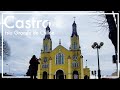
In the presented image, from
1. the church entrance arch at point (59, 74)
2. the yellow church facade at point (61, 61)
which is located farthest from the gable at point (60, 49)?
the church entrance arch at point (59, 74)

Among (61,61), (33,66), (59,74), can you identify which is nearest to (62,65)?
(61,61)

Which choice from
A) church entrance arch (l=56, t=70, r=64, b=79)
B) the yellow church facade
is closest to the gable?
the yellow church facade

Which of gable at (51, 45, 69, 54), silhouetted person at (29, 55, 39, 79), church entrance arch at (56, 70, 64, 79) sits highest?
gable at (51, 45, 69, 54)

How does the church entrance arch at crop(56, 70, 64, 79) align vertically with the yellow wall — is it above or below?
below

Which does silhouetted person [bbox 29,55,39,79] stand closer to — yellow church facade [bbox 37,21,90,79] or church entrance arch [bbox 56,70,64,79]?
yellow church facade [bbox 37,21,90,79]

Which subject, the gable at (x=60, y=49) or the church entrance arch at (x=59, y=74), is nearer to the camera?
the church entrance arch at (x=59, y=74)

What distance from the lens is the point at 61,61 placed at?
12.7 metres

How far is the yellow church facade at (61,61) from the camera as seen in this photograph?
12.5 m

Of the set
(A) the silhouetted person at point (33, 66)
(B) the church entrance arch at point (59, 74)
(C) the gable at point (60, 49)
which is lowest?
(B) the church entrance arch at point (59, 74)

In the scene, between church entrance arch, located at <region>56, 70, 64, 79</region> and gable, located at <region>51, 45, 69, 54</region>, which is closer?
church entrance arch, located at <region>56, 70, 64, 79</region>

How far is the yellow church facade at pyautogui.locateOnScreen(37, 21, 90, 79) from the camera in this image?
12.5m

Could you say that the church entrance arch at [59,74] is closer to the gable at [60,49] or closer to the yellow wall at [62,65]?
the yellow wall at [62,65]
